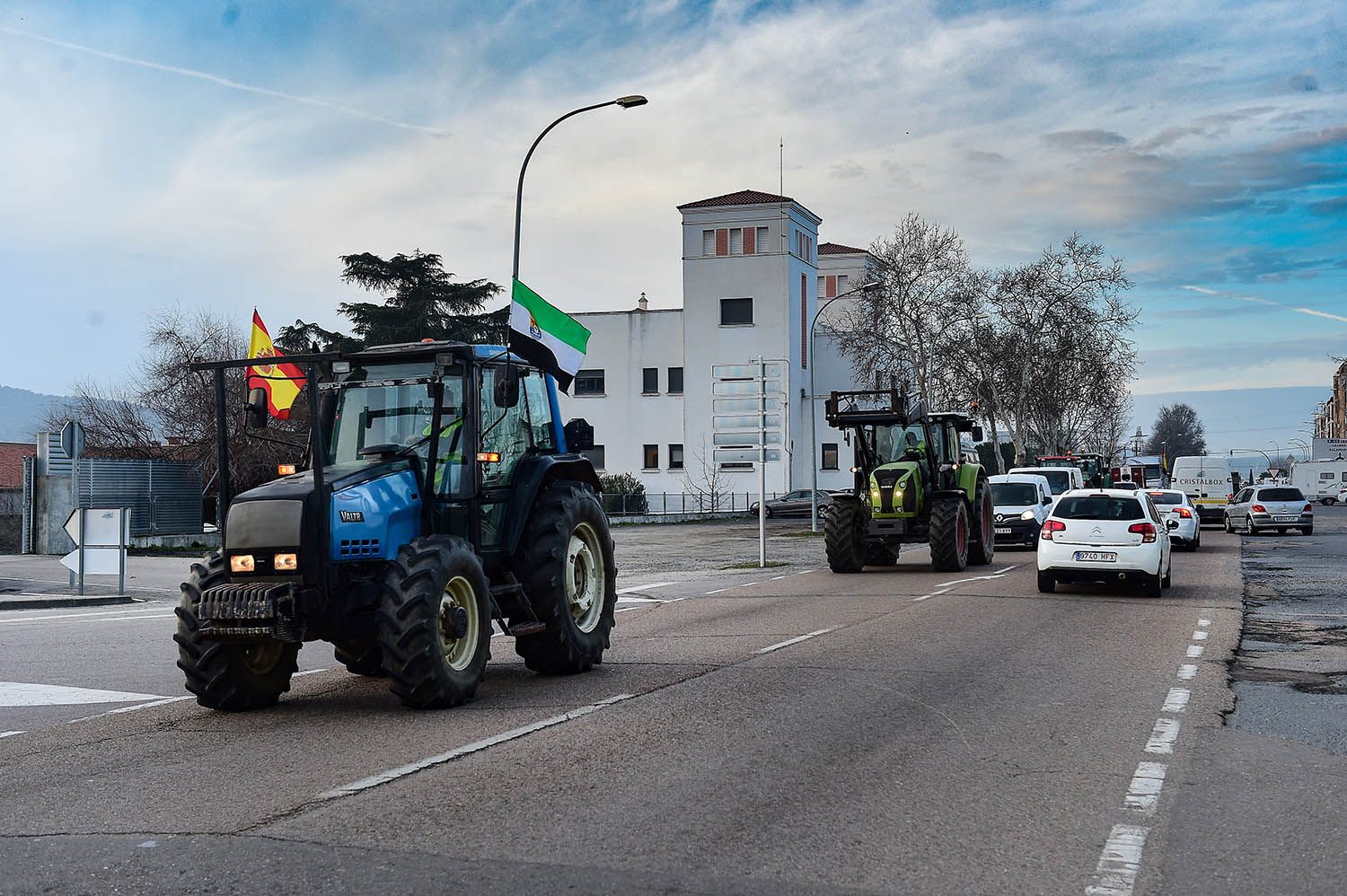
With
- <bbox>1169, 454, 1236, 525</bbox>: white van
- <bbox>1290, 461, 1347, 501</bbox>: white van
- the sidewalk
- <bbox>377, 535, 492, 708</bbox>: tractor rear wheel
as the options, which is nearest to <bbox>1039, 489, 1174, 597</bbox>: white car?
<bbox>377, 535, 492, 708</bbox>: tractor rear wheel

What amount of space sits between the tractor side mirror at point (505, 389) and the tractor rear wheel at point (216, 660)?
2.19 m

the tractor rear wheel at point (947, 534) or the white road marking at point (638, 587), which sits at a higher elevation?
the tractor rear wheel at point (947, 534)

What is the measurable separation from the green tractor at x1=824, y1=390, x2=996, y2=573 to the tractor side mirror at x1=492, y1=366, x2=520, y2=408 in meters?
14.7

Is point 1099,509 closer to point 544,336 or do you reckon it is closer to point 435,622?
point 544,336

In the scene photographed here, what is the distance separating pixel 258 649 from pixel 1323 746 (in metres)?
7.04

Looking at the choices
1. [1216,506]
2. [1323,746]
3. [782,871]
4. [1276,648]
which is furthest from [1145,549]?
[1216,506]

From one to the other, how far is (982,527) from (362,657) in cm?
1910

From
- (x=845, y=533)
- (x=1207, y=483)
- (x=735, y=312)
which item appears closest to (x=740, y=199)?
(x=735, y=312)

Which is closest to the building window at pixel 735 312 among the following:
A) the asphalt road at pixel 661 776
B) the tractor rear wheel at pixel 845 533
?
the tractor rear wheel at pixel 845 533

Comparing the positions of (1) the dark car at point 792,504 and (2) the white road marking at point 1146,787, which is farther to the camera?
(1) the dark car at point 792,504

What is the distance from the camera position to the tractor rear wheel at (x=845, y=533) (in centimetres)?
2556

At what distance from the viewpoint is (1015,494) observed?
34.3 meters

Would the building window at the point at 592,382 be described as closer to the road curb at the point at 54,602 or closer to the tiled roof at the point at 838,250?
the tiled roof at the point at 838,250

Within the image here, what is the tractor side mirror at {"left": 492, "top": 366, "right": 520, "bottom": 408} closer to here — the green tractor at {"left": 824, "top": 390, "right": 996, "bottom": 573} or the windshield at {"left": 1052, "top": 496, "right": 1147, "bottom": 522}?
the windshield at {"left": 1052, "top": 496, "right": 1147, "bottom": 522}
